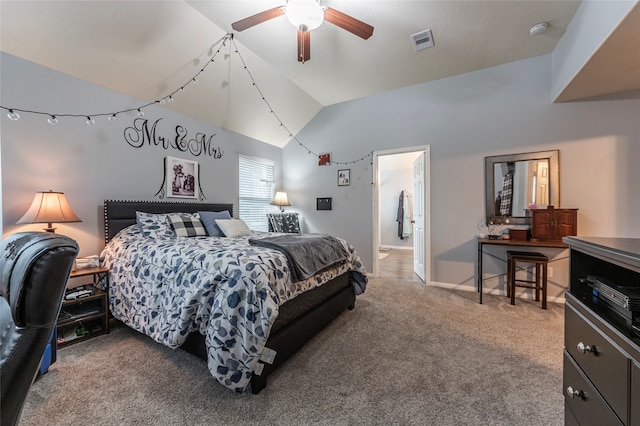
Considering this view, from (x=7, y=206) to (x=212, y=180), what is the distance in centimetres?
207

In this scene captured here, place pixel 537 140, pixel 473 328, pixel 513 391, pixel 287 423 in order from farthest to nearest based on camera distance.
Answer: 1. pixel 537 140
2. pixel 473 328
3. pixel 513 391
4. pixel 287 423

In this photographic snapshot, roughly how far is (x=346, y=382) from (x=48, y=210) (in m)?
2.73

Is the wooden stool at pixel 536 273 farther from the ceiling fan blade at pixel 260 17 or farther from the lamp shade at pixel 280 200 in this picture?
the lamp shade at pixel 280 200

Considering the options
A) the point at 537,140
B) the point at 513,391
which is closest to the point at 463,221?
the point at 537,140

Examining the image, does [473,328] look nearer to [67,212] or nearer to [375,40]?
[375,40]

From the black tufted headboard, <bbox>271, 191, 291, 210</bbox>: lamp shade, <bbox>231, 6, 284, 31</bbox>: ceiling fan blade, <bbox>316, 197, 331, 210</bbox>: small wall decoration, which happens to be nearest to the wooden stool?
<bbox>316, 197, 331, 210</bbox>: small wall decoration

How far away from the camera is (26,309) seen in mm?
577

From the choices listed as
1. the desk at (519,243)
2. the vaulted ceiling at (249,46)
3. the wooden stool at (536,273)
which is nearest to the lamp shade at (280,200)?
the vaulted ceiling at (249,46)

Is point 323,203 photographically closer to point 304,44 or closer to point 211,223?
point 211,223

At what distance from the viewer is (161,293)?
198 centimetres

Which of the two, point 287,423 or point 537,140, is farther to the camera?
point 537,140

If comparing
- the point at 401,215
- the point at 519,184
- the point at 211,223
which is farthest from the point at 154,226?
the point at 401,215

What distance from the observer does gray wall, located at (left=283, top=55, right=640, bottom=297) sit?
2836 millimetres

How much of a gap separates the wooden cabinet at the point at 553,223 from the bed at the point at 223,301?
238 centimetres
